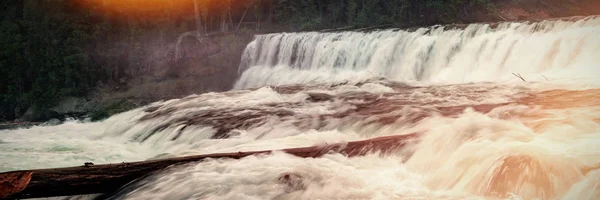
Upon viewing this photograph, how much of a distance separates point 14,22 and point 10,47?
1987mm

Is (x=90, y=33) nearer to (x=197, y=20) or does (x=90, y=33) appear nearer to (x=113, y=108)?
(x=113, y=108)

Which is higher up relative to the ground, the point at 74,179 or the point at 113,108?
the point at 74,179

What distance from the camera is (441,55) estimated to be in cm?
1686

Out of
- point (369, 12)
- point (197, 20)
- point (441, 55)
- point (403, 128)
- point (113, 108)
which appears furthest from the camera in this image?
point (369, 12)

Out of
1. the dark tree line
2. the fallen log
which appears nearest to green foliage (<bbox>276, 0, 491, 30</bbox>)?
the dark tree line

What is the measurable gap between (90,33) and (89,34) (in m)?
0.09

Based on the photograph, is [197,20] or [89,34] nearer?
[89,34]

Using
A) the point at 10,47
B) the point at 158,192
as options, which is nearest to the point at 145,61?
the point at 10,47

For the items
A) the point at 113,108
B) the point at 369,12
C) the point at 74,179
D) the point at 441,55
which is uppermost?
the point at 369,12

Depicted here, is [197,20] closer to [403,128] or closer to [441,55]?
[441,55]

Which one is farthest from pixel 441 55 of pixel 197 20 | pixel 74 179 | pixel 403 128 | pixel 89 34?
pixel 89 34

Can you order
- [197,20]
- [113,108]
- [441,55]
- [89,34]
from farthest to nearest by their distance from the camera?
1. [197,20]
2. [89,34]
3. [113,108]
4. [441,55]

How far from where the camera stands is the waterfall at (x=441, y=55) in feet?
43.9

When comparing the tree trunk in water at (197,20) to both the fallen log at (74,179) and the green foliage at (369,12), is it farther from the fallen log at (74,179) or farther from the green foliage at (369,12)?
the fallen log at (74,179)
